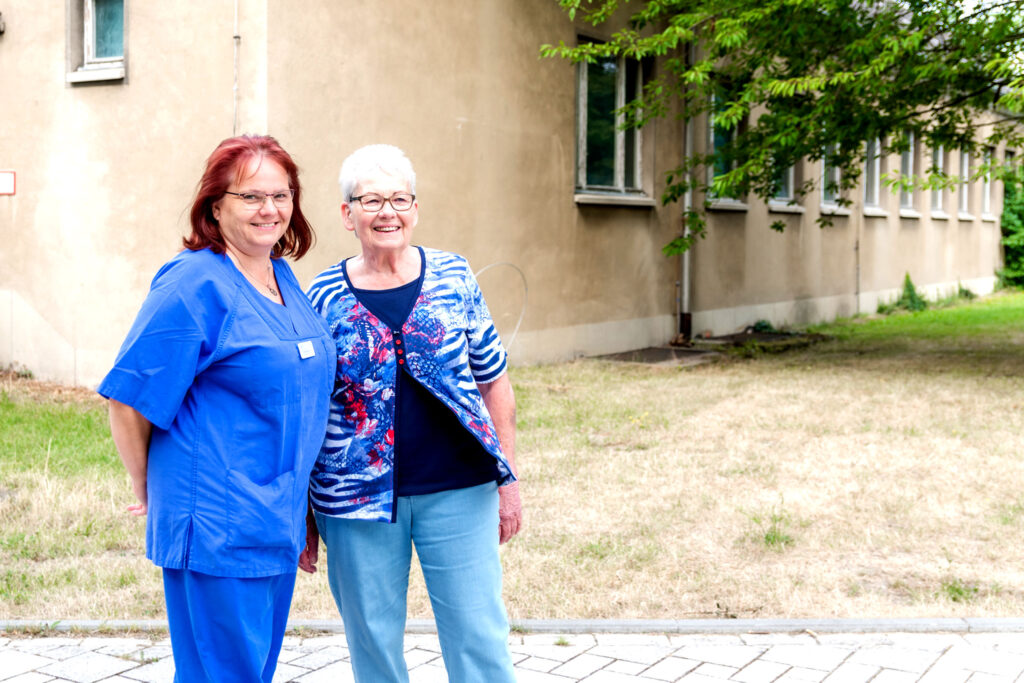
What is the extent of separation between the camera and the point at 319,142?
10.7m

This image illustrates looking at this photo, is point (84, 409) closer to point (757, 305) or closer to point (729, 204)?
point (729, 204)

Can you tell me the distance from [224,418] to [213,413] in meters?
0.03

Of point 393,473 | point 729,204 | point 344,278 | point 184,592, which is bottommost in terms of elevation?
point 184,592

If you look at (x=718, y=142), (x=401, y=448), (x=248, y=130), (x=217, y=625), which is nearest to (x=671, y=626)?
(x=401, y=448)

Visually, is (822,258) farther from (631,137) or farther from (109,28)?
(109,28)

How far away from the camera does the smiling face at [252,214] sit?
280cm

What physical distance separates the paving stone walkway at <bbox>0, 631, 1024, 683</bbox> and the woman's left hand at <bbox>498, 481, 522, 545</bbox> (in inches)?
36.9

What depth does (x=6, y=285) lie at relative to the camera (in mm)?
11688

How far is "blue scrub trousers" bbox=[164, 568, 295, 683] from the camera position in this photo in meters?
2.71

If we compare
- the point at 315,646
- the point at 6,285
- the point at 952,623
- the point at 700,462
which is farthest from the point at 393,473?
the point at 6,285

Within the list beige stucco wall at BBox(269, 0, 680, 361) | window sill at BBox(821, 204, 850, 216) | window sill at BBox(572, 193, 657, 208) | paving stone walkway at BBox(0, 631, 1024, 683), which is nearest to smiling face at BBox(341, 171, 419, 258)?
paving stone walkway at BBox(0, 631, 1024, 683)

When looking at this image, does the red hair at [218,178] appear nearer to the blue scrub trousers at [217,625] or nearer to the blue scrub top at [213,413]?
the blue scrub top at [213,413]

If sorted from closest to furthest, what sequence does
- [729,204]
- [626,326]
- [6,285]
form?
[6,285], [626,326], [729,204]

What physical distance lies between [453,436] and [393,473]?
0.62ft
